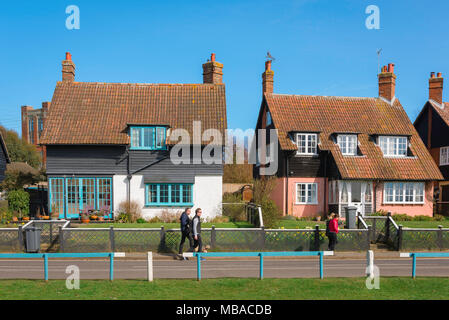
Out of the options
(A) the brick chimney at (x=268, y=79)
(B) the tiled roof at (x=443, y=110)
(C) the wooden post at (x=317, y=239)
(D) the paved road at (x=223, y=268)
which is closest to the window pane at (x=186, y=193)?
(D) the paved road at (x=223, y=268)

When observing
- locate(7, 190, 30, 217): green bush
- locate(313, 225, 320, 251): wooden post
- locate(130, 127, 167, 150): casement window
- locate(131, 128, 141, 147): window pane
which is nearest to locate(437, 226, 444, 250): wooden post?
locate(313, 225, 320, 251): wooden post

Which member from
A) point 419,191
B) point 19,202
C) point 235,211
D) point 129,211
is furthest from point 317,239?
point 19,202

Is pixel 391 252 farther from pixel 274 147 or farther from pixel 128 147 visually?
pixel 128 147

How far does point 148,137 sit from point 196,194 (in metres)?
4.24

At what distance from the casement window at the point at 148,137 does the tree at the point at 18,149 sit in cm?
3465

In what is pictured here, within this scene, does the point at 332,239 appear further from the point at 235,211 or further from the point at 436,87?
the point at 436,87

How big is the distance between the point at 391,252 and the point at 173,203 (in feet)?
38.2

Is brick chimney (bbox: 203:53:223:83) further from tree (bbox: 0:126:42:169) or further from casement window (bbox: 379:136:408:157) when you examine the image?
tree (bbox: 0:126:42:169)

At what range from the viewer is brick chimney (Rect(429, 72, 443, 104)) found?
33.0 metres

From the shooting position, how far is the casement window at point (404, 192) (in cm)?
2688

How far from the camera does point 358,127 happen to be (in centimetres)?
2841

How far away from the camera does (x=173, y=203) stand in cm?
2344
